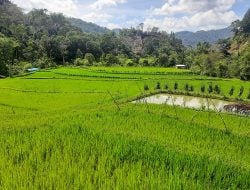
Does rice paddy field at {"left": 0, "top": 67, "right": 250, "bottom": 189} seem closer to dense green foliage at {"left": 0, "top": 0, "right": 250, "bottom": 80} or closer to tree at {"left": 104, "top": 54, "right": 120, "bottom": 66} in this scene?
dense green foliage at {"left": 0, "top": 0, "right": 250, "bottom": 80}

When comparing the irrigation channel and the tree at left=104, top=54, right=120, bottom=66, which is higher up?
the irrigation channel

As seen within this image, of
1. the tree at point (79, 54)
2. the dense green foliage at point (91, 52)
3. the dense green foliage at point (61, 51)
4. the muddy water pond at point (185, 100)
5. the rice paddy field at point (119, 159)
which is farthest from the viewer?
the tree at point (79, 54)

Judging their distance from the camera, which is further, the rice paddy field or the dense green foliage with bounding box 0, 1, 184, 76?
the dense green foliage with bounding box 0, 1, 184, 76

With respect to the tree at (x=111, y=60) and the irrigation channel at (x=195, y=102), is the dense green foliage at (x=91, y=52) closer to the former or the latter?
the tree at (x=111, y=60)

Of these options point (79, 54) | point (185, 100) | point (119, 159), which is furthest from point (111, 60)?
point (119, 159)

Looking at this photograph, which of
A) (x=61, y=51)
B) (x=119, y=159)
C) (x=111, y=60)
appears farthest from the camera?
(x=61, y=51)

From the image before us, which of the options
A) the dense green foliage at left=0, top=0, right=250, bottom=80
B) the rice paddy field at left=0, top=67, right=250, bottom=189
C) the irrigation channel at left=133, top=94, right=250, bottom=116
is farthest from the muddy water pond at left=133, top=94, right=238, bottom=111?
the dense green foliage at left=0, top=0, right=250, bottom=80

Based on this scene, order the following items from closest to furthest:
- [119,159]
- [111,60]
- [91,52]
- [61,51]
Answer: [119,159], [111,60], [61,51], [91,52]

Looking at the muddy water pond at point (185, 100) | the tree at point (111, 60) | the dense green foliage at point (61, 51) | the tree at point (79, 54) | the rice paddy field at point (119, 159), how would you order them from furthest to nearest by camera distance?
1. the tree at point (79, 54)
2. the tree at point (111, 60)
3. the dense green foliage at point (61, 51)
4. the muddy water pond at point (185, 100)
5. the rice paddy field at point (119, 159)

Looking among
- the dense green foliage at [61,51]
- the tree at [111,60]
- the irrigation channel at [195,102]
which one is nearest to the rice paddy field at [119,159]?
the irrigation channel at [195,102]

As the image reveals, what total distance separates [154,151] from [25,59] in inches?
2491

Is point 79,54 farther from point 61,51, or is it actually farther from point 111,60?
point 111,60

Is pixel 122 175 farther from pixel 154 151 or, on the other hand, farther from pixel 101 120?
pixel 101 120

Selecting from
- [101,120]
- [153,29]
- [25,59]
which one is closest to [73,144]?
[101,120]
